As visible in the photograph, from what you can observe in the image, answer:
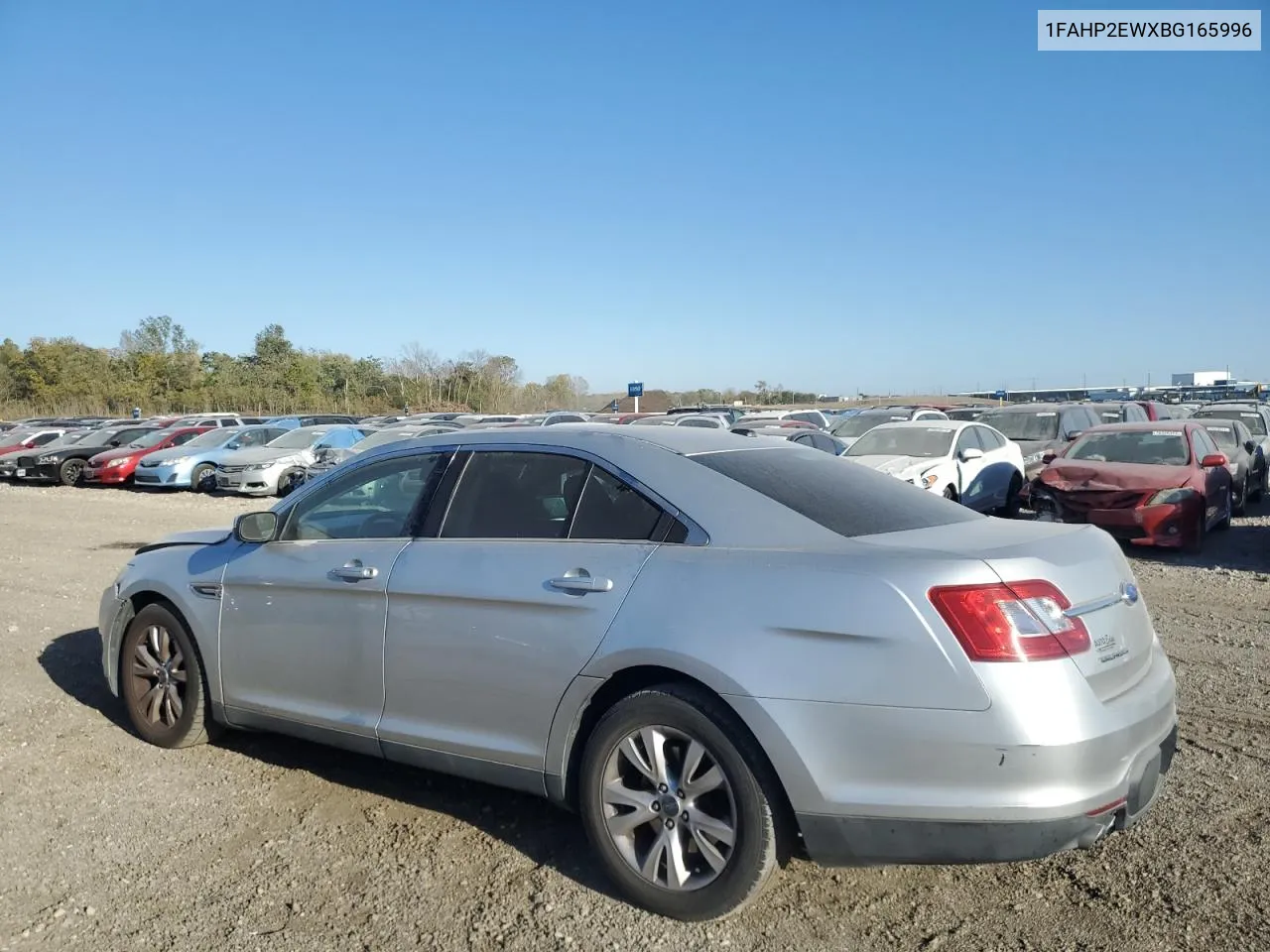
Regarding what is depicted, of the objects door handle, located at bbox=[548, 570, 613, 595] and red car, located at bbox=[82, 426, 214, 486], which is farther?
Result: red car, located at bbox=[82, 426, 214, 486]

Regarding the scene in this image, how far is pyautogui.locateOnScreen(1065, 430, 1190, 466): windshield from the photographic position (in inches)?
457

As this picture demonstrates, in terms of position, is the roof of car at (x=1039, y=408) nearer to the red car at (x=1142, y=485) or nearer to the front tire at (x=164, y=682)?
the red car at (x=1142, y=485)

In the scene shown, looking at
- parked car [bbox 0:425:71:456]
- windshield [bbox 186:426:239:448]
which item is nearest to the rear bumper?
windshield [bbox 186:426:239:448]

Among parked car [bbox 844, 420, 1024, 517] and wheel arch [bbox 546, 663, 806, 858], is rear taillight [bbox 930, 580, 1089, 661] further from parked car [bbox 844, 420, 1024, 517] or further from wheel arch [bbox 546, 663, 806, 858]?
parked car [bbox 844, 420, 1024, 517]

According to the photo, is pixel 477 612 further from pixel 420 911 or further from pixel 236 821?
pixel 236 821

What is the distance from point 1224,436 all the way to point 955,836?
49.9 ft

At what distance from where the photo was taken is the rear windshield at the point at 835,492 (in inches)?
141

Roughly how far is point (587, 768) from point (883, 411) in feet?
70.0

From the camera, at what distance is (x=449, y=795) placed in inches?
179

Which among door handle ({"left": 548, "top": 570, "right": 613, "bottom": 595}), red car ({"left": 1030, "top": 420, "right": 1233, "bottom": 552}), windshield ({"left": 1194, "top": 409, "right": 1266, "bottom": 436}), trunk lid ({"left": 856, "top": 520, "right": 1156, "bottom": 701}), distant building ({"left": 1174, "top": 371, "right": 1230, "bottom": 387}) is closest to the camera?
trunk lid ({"left": 856, "top": 520, "right": 1156, "bottom": 701})

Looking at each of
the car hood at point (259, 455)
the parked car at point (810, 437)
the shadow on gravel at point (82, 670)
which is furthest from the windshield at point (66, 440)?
the shadow on gravel at point (82, 670)

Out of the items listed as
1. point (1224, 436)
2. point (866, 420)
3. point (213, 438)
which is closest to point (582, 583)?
point (1224, 436)

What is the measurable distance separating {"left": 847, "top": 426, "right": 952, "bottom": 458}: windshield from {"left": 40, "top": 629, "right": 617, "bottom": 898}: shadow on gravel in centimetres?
1041

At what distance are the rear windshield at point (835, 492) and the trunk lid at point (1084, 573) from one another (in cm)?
14
